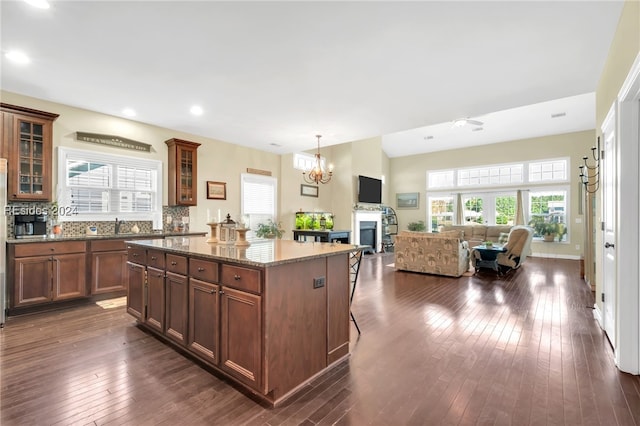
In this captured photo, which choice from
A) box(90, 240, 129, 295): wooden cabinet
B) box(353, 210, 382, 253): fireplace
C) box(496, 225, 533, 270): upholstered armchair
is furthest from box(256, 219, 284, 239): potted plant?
box(496, 225, 533, 270): upholstered armchair

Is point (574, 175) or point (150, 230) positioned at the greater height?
point (574, 175)

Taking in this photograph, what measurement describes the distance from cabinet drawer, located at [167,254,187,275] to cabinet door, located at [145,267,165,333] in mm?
193

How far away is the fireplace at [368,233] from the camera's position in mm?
9789

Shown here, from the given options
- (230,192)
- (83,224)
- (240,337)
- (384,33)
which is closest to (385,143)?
(230,192)

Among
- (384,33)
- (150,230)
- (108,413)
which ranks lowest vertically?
(108,413)

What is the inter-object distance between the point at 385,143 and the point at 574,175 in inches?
223

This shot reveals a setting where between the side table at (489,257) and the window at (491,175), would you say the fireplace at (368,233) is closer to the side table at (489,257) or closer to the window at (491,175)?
the window at (491,175)

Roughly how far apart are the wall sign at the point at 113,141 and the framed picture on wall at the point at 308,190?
13.8 ft

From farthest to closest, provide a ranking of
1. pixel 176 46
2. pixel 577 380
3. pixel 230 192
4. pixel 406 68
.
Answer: pixel 230 192
pixel 406 68
pixel 176 46
pixel 577 380

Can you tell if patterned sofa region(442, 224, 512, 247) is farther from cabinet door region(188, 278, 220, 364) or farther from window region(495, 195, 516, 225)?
cabinet door region(188, 278, 220, 364)

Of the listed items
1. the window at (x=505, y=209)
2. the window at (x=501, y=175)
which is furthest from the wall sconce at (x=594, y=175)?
the window at (x=505, y=209)

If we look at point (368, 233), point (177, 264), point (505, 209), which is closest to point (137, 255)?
point (177, 264)

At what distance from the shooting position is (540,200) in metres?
9.18

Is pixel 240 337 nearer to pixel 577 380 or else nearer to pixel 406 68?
pixel 577 380
